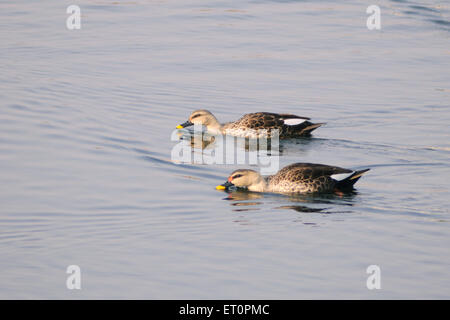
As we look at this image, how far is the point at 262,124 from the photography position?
16.0m

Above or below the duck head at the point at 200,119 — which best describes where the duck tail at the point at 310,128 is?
below

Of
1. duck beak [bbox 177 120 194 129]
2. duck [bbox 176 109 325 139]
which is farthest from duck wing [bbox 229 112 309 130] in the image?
duck beak [bbox 177 120 194 129]

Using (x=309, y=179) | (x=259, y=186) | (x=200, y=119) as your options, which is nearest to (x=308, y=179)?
(x=309, y=179)

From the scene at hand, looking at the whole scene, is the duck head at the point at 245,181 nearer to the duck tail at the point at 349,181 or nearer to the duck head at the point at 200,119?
the duck tail at the point at 349,181

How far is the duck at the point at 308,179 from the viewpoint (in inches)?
487

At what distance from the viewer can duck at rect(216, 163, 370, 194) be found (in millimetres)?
12359

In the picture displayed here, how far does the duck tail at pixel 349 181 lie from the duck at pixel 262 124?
342 cm

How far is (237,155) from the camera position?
15.2 m

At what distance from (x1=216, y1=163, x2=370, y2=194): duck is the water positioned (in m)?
0.19

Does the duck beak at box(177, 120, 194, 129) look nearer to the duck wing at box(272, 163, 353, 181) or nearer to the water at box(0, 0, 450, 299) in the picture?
Result: the water at box(0, 0, 450, 299)

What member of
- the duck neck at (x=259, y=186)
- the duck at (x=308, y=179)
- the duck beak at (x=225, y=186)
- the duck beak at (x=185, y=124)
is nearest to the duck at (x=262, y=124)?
the duck beak at (x=185, y=124)

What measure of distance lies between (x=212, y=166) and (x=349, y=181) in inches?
103

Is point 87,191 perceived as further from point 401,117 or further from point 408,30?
point 408,30
